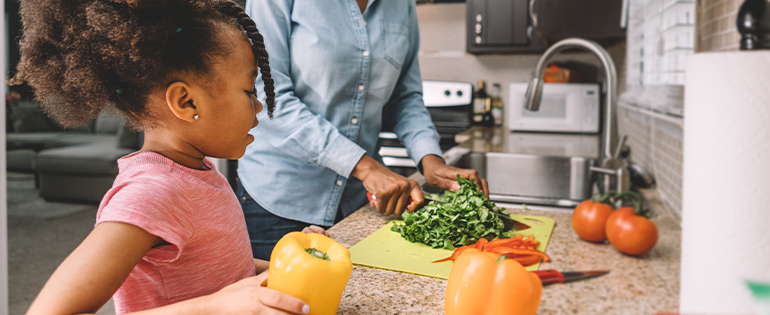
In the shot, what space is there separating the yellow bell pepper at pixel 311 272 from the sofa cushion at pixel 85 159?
2.43 meters

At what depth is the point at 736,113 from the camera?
1.25 feet

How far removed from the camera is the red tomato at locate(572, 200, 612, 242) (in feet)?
2.84

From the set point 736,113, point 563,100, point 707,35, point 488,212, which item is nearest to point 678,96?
point 707,35

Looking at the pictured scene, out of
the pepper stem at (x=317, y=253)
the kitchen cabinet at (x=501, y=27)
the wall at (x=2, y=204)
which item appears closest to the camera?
the pepper stem at (x=317, y=253)

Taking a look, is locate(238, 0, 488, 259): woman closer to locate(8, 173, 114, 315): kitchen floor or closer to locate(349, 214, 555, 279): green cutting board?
locate(349, 214, 555, 279): green cutting board

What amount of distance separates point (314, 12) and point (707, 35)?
0.92 metres

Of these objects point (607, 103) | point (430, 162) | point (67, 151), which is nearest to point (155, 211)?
point (430, 162)

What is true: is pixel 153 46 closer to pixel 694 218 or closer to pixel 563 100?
pixel 694 218

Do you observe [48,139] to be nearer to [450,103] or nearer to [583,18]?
[450,103]

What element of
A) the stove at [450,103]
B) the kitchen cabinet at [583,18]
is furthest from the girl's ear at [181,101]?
the stove at [450,103]

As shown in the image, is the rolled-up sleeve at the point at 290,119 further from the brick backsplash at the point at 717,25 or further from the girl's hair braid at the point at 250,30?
the brick backsplash at the point at 717,25

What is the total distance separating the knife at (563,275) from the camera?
67 cm

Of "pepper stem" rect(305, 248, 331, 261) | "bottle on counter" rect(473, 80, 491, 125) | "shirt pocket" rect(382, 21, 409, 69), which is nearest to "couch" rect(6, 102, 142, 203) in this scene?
→ "shirt pocket" rect(382, 21, 409, 69)

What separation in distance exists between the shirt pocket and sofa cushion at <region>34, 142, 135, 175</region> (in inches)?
76.8
